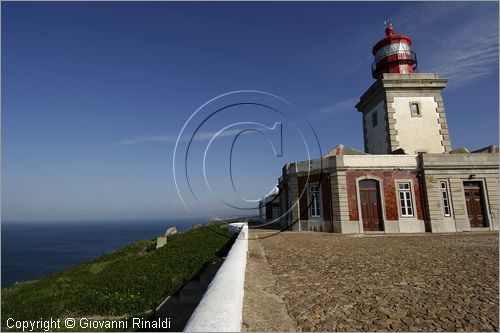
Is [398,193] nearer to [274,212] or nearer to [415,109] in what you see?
[415,109]

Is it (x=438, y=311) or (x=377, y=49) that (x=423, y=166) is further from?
(x=438, y=311)

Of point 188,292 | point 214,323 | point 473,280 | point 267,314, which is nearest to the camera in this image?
point 214,323

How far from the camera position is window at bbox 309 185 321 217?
71.8ft

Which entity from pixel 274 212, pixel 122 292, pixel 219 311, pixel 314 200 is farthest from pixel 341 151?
pixel 219 311

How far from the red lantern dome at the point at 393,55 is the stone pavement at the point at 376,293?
2150cm

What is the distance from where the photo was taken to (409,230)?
20.3m

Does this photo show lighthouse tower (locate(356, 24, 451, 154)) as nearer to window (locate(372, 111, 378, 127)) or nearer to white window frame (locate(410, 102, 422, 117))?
white window frame (locate(410, 102, 422, 117))

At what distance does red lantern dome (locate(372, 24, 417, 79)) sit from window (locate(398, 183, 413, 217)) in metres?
11.6

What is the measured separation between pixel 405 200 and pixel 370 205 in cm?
→ 244

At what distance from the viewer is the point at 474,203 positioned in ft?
68.9

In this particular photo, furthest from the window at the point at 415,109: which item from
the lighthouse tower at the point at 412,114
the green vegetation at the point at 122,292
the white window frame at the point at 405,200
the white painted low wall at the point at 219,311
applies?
the white painted low wall at the point at 219,311

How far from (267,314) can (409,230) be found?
18645 mm

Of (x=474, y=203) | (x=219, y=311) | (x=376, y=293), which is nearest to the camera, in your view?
(x=219, y=311)

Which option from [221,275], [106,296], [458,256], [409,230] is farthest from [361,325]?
[409,230]
